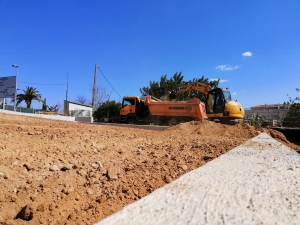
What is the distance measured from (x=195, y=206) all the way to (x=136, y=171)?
1393 millimetres

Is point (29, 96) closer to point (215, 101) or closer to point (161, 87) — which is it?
point (161, 87)

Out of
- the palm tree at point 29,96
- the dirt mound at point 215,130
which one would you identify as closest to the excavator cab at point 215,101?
the dirt mound at point 215,130

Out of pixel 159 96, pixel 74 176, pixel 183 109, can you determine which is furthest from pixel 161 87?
pixel 74 176

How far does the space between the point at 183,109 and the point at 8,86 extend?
22288mm

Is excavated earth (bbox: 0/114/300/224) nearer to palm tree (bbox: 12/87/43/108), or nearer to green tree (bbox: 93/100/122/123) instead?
green tree (bbox: 93/100/122/123)

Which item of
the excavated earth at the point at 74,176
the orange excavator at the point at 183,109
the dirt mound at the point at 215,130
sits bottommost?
the excavated earth at the point at 74,176

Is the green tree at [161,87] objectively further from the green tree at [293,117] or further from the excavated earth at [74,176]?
the excavated earth at [74,176]

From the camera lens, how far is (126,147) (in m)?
4.74

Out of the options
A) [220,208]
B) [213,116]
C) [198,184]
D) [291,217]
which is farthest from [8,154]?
[213,116]

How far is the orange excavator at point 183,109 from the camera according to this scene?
14.5 metres

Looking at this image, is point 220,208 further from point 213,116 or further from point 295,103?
point 295,103

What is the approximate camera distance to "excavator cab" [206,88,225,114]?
14.7 metres

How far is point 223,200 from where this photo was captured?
2.05m

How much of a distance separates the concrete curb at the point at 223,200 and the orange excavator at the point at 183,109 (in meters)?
11.6
